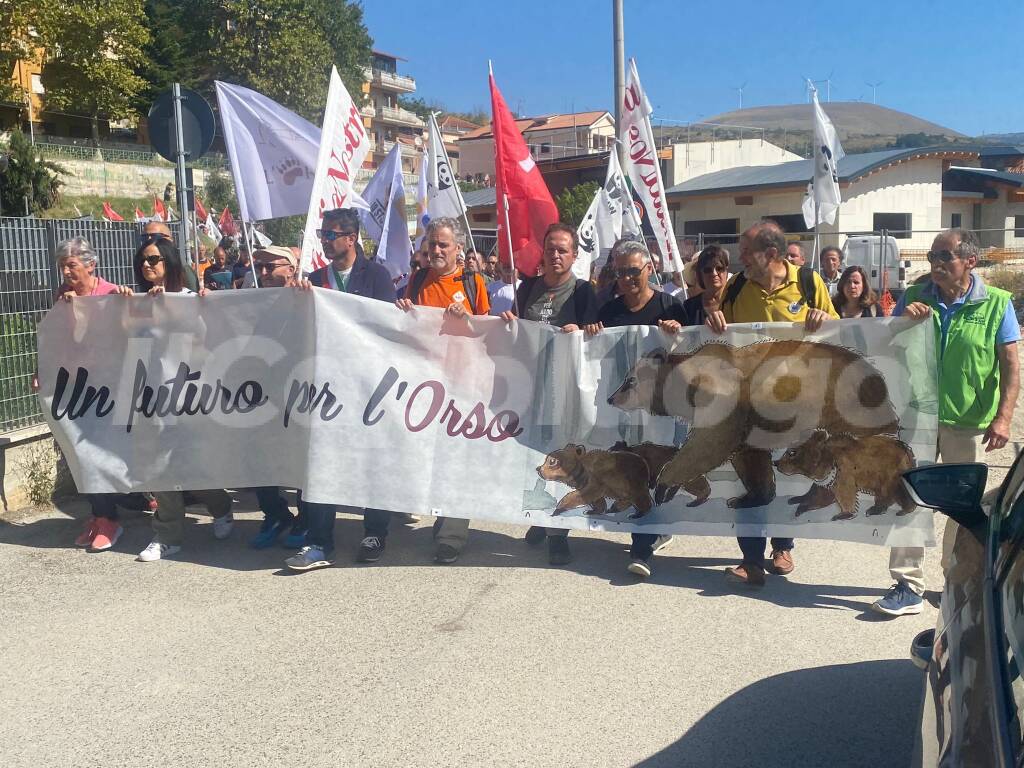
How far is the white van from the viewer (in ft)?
68.1

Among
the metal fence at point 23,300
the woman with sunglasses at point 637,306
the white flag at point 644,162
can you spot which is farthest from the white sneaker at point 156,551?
the white flag at point 644,162

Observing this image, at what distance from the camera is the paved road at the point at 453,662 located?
3678mm

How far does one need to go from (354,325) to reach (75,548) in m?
2.32

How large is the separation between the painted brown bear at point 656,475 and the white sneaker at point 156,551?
2862 mm

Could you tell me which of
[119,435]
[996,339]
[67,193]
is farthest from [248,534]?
[67,193]

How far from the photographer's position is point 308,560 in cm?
568

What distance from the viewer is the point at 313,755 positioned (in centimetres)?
360

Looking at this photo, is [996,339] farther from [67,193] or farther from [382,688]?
[67,193]

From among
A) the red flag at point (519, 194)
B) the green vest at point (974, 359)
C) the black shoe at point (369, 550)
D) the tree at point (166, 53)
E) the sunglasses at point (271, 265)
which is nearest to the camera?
the green vest at point (974, 359)

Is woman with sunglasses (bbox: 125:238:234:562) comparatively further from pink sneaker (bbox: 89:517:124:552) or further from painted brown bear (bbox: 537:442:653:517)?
painted brown bear (bbox: 537:442:653:517)

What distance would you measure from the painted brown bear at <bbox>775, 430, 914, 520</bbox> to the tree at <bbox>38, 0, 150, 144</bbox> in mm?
51147

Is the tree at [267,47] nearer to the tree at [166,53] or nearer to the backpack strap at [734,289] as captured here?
the tree at [166,53]

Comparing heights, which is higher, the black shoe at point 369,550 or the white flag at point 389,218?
the white flag at point 389,218

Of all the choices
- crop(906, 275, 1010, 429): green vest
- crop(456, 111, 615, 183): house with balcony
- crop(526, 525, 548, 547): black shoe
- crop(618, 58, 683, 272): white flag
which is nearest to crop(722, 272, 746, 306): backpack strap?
crop(906, 275, 1010, 429): green vest
